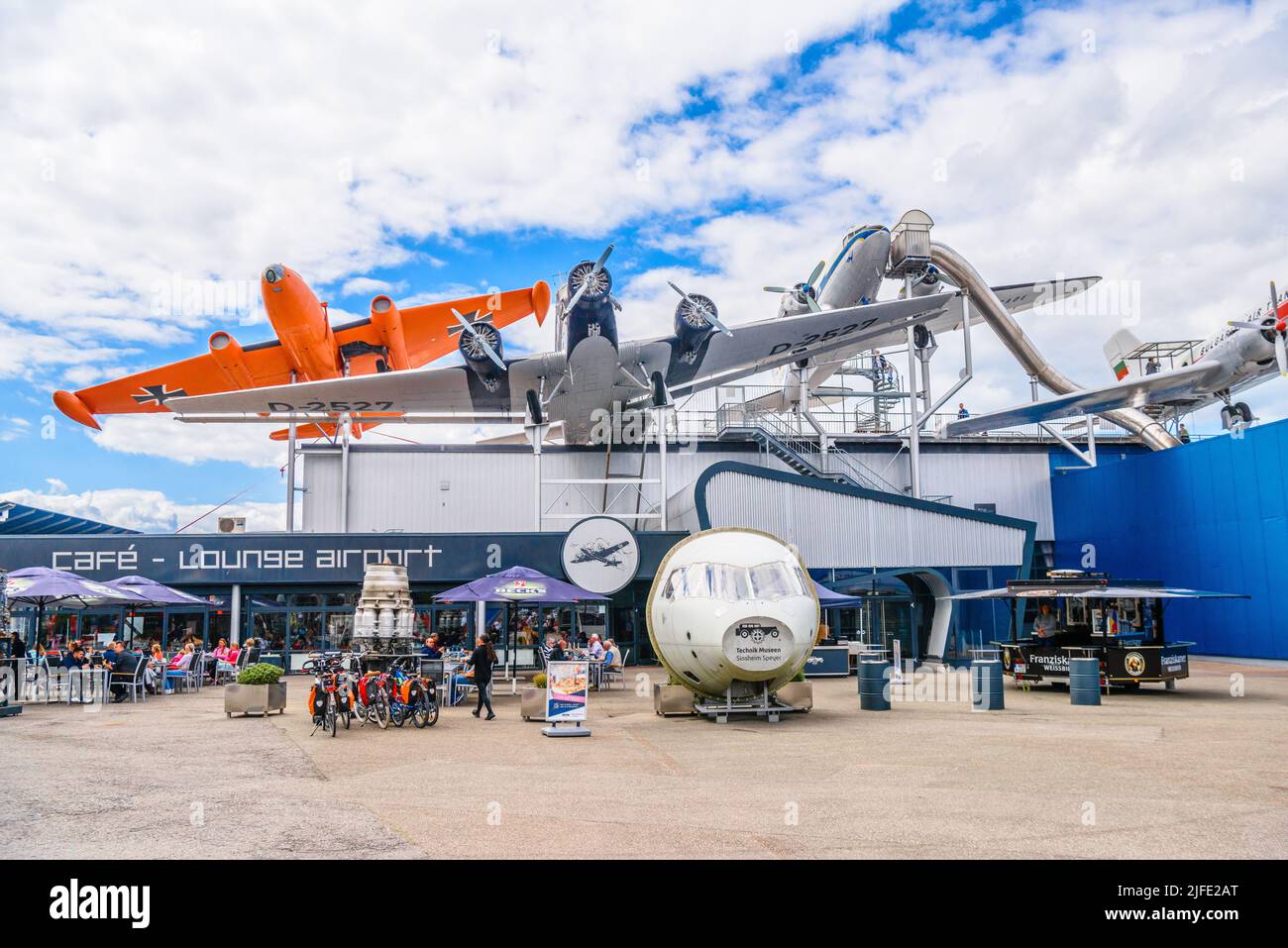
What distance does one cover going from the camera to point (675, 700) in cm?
1598

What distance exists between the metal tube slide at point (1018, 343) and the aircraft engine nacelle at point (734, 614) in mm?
27160

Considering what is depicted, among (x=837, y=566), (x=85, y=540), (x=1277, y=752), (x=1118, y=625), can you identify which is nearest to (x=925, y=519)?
(x=837, y=566)

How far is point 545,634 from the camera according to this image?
99.2 ft

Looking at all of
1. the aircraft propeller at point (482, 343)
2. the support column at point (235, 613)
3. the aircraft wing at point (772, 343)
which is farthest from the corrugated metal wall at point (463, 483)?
the aircraft propeller at point (482, 343)

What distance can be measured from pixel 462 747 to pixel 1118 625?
47.9 feet

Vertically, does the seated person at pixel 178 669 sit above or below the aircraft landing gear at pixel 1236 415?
below

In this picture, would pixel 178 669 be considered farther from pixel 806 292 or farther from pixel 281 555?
pixel 806 292

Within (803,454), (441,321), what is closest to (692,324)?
(803,454)

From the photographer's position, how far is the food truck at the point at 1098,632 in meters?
19.3

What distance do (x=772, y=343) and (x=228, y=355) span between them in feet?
67.8

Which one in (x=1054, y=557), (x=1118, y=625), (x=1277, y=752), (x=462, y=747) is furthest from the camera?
(x=1054, y=557)

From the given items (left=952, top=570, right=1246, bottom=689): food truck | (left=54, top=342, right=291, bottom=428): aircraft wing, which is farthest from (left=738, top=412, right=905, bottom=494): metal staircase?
(left=54, top=342, right=291, bottom=428): aircraft wing

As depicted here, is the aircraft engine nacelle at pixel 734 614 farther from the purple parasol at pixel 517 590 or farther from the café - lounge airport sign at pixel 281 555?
the café - lounge airport sign at pixel 281 555
